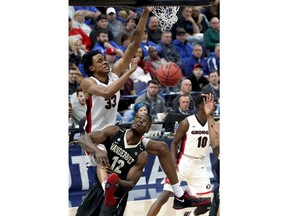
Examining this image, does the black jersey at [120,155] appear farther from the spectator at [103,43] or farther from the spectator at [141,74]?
the spectator at [141,74]

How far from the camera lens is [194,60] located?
10438 mm

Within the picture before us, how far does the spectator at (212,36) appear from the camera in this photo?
10891mm

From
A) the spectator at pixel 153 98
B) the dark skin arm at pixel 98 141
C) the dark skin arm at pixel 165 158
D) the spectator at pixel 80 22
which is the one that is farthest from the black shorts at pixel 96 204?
the spectator at pixel 80 22

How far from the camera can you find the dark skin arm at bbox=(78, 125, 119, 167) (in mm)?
6543

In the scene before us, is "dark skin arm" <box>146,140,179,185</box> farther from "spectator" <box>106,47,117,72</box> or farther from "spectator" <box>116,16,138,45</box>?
"spectator" <box>116,16,138,45</box>

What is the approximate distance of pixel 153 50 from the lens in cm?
980

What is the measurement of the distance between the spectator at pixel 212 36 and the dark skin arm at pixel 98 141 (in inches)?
175

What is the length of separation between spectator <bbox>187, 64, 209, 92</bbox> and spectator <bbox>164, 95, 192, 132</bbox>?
108 cm

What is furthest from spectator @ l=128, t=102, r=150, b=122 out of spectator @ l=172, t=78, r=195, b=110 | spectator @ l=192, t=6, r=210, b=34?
spectator @ l=192, t=6, r=210, b=34

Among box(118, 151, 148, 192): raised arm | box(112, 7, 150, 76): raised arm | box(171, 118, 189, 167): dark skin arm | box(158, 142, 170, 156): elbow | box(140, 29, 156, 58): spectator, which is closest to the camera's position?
box(118, 151, 148, 192): raised arm

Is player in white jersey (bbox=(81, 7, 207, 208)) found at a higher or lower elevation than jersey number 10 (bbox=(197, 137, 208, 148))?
higher
